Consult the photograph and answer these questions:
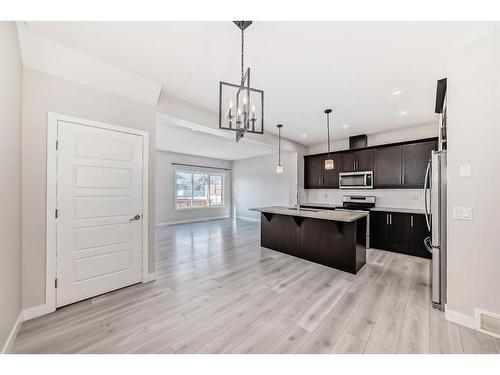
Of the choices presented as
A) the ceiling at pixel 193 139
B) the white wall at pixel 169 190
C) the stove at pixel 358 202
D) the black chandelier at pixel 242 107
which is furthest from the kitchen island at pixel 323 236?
the white wall at pixel 169 190

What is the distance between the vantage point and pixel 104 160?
2.33 m

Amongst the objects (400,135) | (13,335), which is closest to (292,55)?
(13,335)

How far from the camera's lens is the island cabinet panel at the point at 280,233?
362cm

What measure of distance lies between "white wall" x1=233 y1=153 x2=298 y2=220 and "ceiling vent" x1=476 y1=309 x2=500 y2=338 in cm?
435

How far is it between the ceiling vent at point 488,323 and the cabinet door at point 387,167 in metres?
2.95

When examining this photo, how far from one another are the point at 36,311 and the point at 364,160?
5.88 meters

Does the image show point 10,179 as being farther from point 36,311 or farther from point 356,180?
point 356,180

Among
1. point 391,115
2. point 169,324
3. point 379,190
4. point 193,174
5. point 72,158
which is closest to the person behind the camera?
point 169,324

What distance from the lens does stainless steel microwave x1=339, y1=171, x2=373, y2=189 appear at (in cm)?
460

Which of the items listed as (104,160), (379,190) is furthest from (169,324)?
(379,190)
